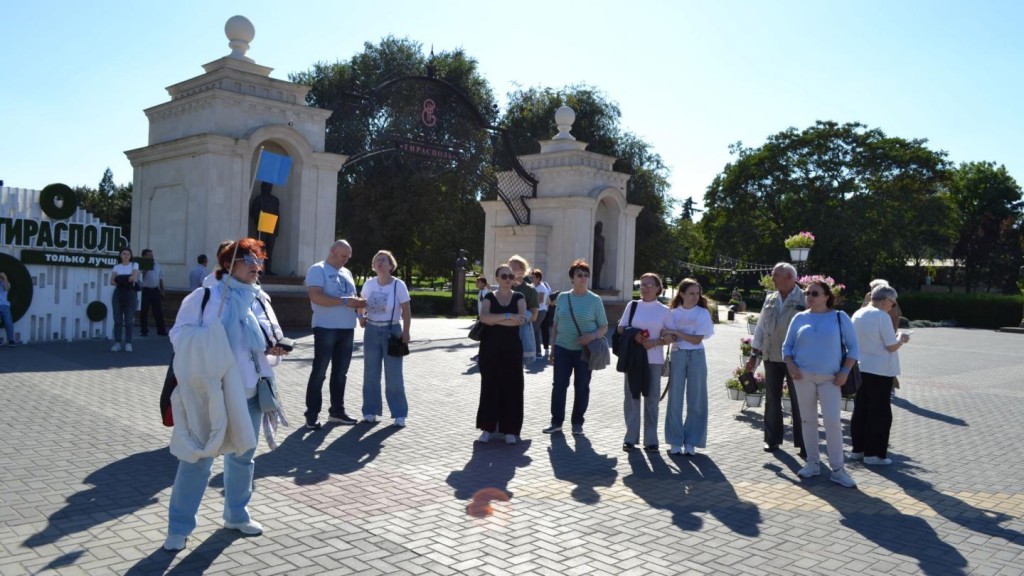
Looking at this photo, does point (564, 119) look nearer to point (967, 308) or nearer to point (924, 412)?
point (924, 412)

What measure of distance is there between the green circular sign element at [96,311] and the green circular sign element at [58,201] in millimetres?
1586

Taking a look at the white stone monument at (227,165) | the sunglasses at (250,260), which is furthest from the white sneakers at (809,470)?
the white stone monument at (227,165)

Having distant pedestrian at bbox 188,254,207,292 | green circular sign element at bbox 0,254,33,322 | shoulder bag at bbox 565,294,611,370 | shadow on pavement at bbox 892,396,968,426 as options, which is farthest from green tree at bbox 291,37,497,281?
shoulder bag at bbox 565,294,611,370

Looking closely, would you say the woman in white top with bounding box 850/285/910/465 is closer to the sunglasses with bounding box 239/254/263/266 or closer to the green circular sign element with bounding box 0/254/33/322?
the sunglasses with bounding box 239/254/263/266

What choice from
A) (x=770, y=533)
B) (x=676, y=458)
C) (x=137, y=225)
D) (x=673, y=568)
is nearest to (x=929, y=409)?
(x=676, y=458)

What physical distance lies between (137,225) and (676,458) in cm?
1502

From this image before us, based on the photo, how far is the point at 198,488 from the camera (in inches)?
177

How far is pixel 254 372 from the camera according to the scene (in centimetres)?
463

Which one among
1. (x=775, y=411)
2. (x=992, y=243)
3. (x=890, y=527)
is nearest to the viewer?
(x=890, y=527)

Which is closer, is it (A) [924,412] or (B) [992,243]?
(A) [924,412]

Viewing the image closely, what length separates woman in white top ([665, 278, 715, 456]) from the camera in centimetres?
746

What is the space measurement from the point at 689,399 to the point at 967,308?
4157 centimetres

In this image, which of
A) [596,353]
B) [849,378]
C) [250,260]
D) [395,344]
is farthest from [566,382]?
[250,260]

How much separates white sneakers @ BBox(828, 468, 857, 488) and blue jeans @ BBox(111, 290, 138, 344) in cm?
1066
